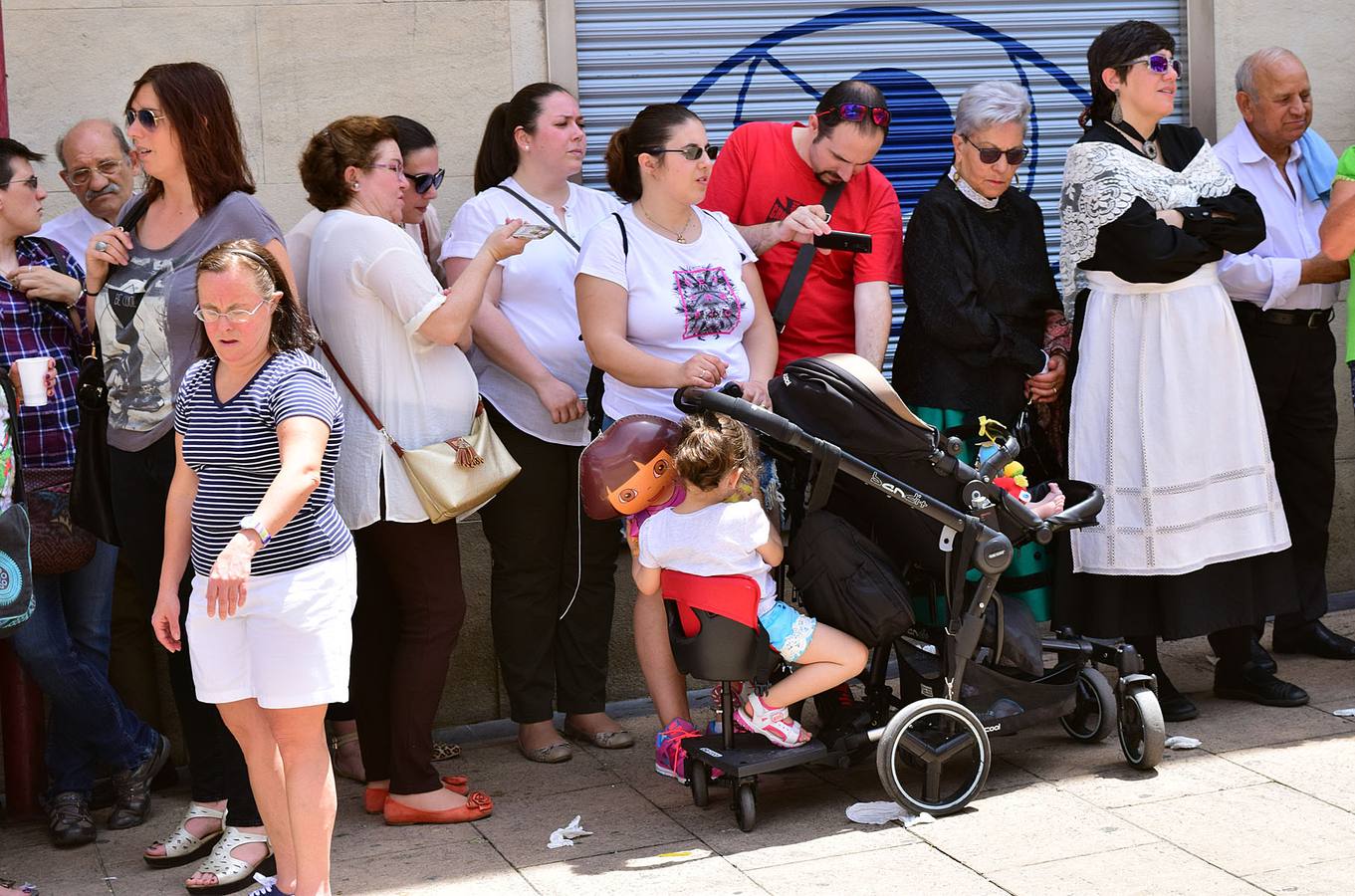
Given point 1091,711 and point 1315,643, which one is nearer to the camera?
point 1091,711

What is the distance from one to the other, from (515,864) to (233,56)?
304 centimetres

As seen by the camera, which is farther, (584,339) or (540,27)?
(540,27)

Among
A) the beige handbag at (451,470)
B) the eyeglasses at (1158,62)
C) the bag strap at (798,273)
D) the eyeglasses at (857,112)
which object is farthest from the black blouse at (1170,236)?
the beige handbag at (451,470)

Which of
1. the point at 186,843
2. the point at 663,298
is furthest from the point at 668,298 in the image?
the point at 186,843

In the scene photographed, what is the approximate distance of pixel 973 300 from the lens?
5168 mm

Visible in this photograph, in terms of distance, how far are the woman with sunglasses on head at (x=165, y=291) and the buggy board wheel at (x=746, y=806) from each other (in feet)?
4.13

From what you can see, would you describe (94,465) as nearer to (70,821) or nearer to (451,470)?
(451,470)

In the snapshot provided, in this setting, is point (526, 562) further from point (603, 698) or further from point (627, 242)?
point (627, 242)

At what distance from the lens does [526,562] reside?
17.3ft

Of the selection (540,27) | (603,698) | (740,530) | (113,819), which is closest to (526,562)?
(603,698)

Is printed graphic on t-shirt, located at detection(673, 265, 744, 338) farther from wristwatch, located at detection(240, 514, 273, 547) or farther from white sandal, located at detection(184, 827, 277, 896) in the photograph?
white sandal, located at detection(184, 827, 277, 896)

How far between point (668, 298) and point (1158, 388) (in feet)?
5.19

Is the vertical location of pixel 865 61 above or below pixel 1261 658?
above

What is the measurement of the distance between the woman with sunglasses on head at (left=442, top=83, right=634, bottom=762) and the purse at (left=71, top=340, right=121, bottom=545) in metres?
1.15
